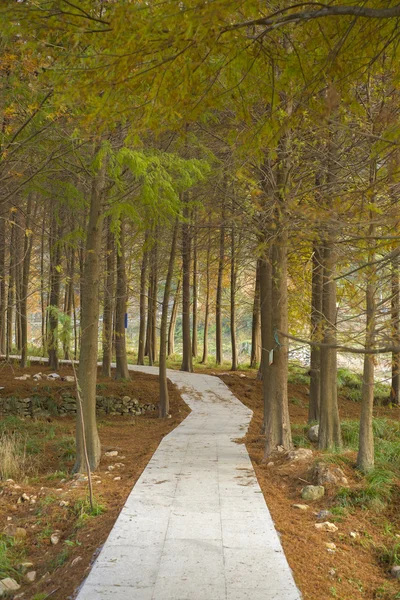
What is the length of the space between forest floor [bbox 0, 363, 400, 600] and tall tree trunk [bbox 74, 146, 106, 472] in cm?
60

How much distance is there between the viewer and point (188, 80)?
10.2 ft

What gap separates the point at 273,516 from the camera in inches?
226

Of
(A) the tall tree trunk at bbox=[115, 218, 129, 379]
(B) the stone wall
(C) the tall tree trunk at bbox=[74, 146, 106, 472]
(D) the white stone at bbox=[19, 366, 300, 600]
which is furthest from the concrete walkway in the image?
(A) the tall tree trunk at bbox=[115, 218, 129, 379]

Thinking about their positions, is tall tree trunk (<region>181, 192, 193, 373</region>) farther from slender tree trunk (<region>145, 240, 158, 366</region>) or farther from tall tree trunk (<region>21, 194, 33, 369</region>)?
tall tree trunk (<region>21, 194, 33, 369</region>)

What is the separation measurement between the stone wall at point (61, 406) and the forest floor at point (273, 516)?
3910 millimetres

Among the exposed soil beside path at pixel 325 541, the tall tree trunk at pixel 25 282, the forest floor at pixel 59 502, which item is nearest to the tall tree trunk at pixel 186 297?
the tall tree trunk at pixel 25 282

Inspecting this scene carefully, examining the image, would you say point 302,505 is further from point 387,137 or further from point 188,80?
point 188,80

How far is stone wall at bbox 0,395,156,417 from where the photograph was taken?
14.1m

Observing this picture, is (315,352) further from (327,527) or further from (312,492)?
(327,527)

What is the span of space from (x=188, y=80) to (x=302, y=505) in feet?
15.9

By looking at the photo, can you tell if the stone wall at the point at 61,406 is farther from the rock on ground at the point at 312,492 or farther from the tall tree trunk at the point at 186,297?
the rock on ground at the point at 312,492

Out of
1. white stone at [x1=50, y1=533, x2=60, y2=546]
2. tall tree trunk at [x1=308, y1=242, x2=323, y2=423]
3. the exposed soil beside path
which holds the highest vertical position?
tall tree trunk at [x1=308, y1=242, x2=323, y2=423]

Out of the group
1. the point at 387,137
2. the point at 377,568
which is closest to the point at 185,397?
the point at 377,568

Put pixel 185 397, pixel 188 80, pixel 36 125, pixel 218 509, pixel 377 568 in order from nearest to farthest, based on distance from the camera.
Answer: pixel 188 80 → pixel 377 568 → pixel 218 509 → pixel 36 125 → pixel 185 397
